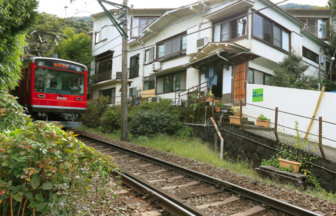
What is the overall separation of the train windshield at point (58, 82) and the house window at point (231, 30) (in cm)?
884

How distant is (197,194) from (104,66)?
26.4 metres

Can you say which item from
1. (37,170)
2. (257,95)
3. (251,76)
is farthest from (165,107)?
(37,170)

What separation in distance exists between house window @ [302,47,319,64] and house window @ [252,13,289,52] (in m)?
3.71

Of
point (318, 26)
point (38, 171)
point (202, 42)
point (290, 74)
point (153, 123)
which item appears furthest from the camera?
point (318, 26)

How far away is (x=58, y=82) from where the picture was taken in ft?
38.8

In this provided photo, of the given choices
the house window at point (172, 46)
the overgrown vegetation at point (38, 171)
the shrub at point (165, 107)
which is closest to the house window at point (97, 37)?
the house window at point (172, 46)

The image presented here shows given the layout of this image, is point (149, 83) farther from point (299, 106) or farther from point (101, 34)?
point (299, 106)

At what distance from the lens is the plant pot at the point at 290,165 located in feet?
25.5

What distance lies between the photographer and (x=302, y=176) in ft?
24.3

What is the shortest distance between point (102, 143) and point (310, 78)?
555 inches

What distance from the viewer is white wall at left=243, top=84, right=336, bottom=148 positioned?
9580 mm

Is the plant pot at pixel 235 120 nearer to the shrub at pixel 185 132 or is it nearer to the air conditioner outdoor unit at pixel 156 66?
the shrub at pixel 185 132

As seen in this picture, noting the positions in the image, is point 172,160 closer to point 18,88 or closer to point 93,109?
point 18,88

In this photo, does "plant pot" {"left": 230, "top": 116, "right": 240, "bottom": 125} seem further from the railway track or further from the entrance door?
the railway track
